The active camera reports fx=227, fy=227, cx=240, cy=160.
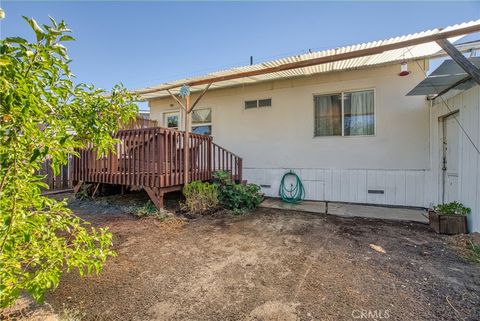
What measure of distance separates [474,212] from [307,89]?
3.93 metres

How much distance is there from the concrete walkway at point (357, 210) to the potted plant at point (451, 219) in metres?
0.59

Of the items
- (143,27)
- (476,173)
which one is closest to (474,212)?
(476,173)

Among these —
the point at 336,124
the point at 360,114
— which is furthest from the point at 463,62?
the point at 336,124

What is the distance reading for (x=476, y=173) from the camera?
10.3ft

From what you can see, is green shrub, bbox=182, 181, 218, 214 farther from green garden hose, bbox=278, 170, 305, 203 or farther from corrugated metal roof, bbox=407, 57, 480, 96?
corrugated metal roof, bbox=407, 57, 480, 96

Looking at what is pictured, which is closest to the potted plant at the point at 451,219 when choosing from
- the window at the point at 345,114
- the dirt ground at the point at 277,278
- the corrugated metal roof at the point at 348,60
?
the dirt ground at the point at 277,278

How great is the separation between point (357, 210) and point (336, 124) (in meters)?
2.07

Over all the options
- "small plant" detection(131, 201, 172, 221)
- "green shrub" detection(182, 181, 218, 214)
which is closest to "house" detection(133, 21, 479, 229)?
"green shrub" detection(182, 181, 218, 214)

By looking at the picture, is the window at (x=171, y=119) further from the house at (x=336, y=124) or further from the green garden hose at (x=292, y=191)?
the green garden hose at (x=292, y=191)

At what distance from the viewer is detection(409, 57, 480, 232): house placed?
3.14 meters

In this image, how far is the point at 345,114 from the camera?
544cm

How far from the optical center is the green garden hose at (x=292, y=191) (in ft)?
18.7

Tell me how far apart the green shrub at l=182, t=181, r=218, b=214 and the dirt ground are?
857mm

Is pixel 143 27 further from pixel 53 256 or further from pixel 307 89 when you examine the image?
pixel 53 256
